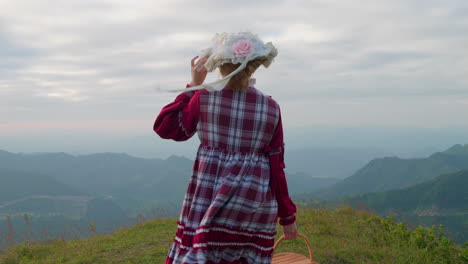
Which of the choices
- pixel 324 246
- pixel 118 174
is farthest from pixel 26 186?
pixel 324 246

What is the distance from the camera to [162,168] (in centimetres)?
15000

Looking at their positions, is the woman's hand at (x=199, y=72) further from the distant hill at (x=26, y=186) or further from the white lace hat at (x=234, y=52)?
the distant hill at (x=26, y=186)

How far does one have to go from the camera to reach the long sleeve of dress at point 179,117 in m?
2.45

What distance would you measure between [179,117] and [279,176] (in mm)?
790

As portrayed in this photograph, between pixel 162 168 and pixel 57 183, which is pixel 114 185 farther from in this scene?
pixel 57 183

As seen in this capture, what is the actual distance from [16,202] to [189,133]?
3994 inches

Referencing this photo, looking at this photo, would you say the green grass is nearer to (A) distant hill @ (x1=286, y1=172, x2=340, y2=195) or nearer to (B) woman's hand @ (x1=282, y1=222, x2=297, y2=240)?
(B) woman's hand @ (x1=282, y1=222, x2=297, y2=240)

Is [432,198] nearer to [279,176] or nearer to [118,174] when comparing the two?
→ [279,176]

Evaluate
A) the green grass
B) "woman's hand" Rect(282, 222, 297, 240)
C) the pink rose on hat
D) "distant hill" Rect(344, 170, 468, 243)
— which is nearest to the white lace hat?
the pink rose on hat

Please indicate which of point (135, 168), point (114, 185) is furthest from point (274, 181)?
point (135, 168)

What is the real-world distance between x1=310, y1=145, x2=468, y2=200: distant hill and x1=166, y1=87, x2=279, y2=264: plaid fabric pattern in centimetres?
6207

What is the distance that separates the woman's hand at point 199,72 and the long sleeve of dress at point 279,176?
623 millimetres

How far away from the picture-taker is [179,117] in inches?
97.9

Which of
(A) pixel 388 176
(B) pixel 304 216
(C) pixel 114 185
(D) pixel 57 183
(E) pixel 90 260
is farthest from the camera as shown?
(C) pixel 114 185
